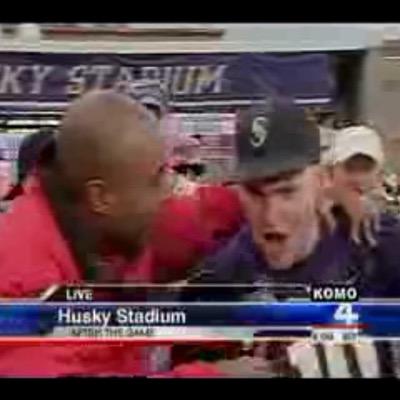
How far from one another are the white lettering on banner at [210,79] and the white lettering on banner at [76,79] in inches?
13.6

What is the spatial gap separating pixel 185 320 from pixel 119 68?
0.79 m

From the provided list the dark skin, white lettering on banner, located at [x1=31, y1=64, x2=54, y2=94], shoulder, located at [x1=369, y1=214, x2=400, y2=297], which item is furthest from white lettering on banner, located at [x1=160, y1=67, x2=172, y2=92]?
shoulder, located at [x1=369, y1=214, x2=400, y2=297]

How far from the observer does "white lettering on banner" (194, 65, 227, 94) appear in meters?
2.88

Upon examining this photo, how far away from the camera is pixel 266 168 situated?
295 centimetres

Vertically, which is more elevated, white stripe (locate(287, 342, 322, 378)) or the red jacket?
the red jacket

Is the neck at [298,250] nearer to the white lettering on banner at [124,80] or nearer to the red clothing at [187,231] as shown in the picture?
the red clothing at [187,231]

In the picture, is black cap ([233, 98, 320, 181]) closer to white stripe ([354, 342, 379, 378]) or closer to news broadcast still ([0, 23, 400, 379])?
news broadcast still ([0, 23, 400, 379])

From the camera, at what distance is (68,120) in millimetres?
2916

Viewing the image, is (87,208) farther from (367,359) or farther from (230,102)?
(367,359)

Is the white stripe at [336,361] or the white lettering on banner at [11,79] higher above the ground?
the white lettering on banner at [11,79]

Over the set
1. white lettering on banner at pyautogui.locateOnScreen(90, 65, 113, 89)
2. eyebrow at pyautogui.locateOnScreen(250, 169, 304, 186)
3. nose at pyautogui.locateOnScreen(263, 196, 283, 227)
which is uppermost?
white lettering on banner at pyautogui.locateOnScreen(90, 65, 113, 89)

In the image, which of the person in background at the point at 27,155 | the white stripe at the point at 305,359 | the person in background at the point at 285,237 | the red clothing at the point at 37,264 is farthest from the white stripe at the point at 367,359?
the person in background at the point at 27,155

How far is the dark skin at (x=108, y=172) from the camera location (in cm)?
292
